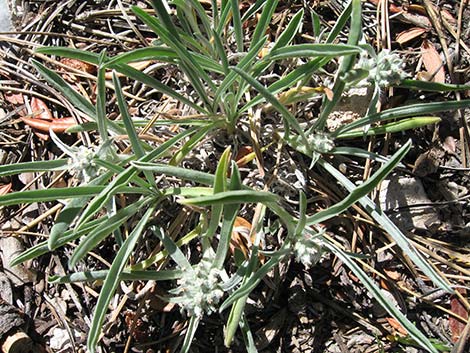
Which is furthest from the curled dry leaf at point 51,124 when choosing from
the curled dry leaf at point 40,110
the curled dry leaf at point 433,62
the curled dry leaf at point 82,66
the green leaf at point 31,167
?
the curled dry leaf at point 433,62

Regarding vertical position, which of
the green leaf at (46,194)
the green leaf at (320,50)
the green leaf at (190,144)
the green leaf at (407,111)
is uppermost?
the green leaf at (320,50)

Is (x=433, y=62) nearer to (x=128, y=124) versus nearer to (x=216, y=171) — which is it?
(x=216, y=171)

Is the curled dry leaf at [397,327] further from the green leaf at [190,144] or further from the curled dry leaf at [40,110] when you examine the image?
the curled dry leaf at [40,110]

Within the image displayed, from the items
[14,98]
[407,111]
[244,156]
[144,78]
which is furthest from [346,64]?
[14,98]

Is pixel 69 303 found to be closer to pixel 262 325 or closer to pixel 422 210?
pixel 262 325

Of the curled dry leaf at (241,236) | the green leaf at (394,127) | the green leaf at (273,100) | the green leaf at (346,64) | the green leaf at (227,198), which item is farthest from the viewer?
the curled dry leaf at (241,236)

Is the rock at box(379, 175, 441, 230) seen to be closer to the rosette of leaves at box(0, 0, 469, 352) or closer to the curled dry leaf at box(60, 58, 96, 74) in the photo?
the rosette of leaves at box(0, 0, 469, 352)

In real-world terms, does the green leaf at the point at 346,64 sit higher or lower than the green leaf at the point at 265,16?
lower
